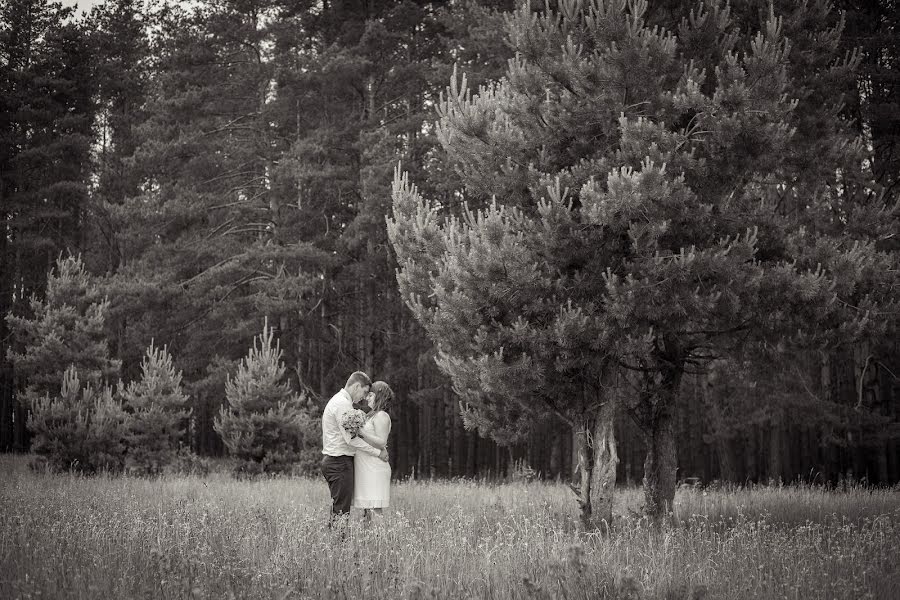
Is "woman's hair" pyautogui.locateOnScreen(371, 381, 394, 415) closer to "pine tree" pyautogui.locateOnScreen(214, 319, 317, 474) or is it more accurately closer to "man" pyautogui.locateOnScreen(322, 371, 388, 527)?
"man" pyautogui.locateOnScreen(322, 371, 388, 527)

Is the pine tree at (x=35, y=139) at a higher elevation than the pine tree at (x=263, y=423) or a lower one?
higher

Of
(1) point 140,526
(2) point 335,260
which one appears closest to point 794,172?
(1) point 140,526

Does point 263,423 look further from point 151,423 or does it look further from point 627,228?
point 627,228

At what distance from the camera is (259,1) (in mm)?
22125

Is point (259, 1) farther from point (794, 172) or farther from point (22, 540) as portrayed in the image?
point (22, 540)

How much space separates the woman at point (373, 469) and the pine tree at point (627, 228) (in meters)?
1.10

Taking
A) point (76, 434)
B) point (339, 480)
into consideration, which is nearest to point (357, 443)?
point (339, 480)

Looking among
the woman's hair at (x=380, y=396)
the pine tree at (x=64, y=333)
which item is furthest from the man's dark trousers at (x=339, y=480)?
the pine tree at (x=64, y=333)

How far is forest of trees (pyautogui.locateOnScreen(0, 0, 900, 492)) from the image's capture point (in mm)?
17094

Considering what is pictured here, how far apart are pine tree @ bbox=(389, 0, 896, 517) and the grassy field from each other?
1.79 meters

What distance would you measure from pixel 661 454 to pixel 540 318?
2545mm

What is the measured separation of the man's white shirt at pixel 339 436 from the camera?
792cm

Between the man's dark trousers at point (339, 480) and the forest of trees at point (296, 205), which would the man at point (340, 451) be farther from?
the forest of trees at point (296, 205)

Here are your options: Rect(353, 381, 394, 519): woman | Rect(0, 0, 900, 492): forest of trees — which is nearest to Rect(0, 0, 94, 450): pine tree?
Rect(0, 0, 900, 492): forest of trees
